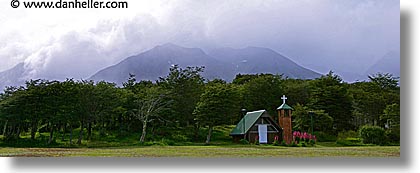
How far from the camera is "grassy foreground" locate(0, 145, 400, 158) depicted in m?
6.48

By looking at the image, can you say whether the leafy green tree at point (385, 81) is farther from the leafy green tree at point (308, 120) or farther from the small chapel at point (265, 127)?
the small chapel at point (265, 127)

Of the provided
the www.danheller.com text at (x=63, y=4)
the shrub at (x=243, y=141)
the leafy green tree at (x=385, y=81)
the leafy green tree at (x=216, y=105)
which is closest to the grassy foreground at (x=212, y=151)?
the shrub at (x=243, y=141)

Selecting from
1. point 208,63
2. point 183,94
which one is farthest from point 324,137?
point 183,94

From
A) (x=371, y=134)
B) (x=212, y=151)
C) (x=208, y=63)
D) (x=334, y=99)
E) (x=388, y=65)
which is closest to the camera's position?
(x=212, y=151)

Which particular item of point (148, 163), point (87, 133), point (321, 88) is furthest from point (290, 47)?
point (87, 133)

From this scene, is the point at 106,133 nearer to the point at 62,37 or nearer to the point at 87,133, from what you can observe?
the point at 87,133

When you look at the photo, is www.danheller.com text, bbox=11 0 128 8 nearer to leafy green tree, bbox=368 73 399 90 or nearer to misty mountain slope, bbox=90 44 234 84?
misty mountain slope, bbox=90 44 234 84

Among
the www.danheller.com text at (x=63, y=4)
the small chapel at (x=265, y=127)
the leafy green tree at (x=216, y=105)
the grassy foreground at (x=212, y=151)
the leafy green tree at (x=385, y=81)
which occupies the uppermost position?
the www.danheller.com text at (x=63, y=4)

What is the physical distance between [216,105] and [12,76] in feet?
8.26

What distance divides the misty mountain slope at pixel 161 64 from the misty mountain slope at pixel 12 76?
2.80 ft

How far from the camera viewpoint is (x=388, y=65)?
6785mm

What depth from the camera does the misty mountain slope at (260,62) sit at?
23.2 ft

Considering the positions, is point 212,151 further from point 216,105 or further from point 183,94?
point 183,94

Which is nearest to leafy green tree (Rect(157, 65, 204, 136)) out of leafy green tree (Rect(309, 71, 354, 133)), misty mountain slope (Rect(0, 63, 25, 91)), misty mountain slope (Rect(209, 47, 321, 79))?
misty mountain slope (Rect(209, 47, 321, 79))
